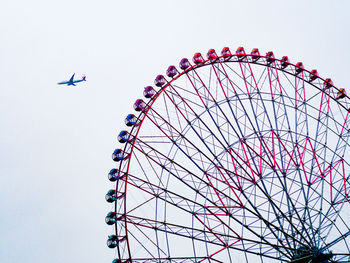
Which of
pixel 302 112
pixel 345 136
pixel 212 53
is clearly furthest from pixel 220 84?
pixel 345 136

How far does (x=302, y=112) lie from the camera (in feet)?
101

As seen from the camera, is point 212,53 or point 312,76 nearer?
point 212,53

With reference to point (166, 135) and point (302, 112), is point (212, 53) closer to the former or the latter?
point (166, 135)

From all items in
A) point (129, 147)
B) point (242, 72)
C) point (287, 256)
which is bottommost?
point (287, 256)

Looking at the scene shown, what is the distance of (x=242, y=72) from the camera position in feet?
90.6

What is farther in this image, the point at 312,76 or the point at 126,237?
the point at 312,76

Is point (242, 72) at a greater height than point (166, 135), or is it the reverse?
point (242, 72)

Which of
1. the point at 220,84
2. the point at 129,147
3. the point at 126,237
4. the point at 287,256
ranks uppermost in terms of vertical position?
the point at 220,84

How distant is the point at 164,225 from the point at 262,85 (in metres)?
14.0

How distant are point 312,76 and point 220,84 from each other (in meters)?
10.6

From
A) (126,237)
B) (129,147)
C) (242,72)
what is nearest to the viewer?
(126,237)

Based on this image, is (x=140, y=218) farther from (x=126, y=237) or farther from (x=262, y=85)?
(x=262, y=85)

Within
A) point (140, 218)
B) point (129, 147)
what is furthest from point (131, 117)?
point (140, 218)

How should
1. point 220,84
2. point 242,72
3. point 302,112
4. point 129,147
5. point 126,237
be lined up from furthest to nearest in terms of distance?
1. point 302,112
2. point 242,72
3. point 220,84
4. point 129,147
5. point 126,237
